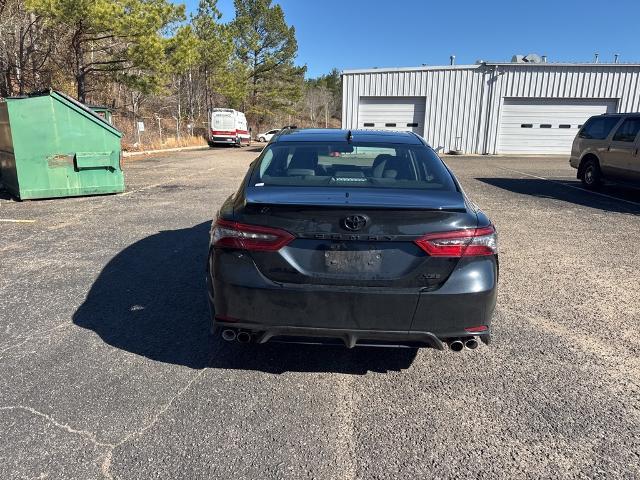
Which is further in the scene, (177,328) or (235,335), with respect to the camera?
(177,328)

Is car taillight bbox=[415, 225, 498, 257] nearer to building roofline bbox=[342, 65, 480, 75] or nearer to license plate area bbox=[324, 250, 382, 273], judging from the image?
license plate area bbox=[324, 250, 382, 273]

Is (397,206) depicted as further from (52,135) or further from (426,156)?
(52,135)

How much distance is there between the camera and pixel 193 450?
93.8 inches

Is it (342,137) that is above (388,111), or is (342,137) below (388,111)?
below

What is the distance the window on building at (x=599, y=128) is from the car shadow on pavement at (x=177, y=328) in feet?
33.4

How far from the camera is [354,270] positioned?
2645 mm

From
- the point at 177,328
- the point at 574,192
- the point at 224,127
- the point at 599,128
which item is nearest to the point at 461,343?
the point at 177,328

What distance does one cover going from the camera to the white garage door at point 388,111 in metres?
24.5

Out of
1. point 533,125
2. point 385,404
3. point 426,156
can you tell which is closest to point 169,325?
point 385,404

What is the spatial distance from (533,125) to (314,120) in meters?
48.4

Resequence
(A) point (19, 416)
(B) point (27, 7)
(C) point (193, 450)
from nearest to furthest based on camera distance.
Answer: (C) point (193, 450)
(A) point (19, 416)
(B) point (27, 7)

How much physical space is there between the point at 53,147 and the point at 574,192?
11.4m

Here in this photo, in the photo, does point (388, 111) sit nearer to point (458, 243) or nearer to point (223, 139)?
point (223, 139)

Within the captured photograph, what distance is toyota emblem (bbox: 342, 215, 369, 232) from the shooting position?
2.60 m
